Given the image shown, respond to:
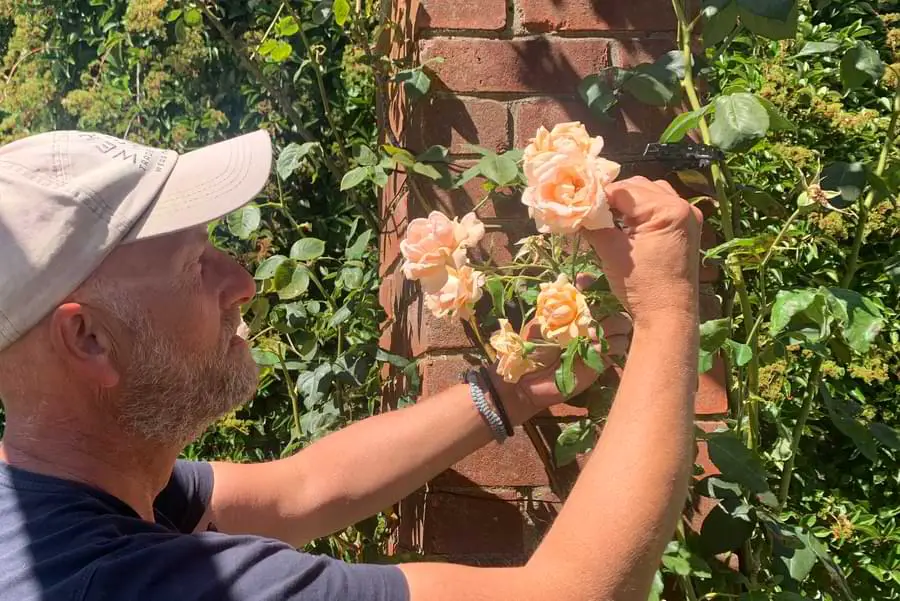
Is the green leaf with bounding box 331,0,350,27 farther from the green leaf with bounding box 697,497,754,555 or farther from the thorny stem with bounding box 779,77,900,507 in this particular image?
the green leaf with bounding box 697,497,754,555

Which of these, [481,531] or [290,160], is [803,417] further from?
[290,160]

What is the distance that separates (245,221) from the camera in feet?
6.45

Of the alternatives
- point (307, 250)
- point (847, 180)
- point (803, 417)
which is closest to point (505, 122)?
point (307, 250)

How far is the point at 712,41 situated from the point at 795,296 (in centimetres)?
43

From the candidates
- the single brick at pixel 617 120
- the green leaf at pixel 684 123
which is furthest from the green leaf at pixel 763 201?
the single brick at pixel 617 120

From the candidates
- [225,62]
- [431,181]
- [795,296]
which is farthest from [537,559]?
[225,62]

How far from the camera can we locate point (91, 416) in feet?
4.08

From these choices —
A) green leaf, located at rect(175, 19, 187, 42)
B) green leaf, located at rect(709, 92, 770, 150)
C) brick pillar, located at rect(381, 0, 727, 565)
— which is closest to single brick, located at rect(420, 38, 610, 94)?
brick pillar, located at rect(381, 0, 727, 565)

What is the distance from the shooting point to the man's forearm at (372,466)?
5.27 feet

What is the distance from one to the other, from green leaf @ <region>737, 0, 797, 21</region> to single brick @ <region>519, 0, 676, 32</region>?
47 centimetres

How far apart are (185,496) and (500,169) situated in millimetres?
786

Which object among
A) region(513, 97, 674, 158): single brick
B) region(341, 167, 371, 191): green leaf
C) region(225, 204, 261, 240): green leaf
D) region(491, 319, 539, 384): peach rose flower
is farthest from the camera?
region(225, 204, 261, 240): green leaf

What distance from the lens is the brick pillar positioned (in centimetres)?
172

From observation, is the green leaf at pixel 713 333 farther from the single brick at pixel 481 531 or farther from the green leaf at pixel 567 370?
the single brick at pixel 481 531
